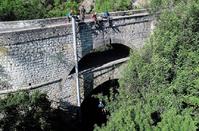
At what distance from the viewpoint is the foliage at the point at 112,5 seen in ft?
114

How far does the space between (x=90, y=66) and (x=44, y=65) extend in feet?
11.6

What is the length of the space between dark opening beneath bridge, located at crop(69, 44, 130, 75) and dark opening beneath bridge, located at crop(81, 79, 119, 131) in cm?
132

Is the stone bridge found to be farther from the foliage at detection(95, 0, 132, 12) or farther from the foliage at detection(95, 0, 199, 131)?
the foliage at detection(95, 0, 132, 12)

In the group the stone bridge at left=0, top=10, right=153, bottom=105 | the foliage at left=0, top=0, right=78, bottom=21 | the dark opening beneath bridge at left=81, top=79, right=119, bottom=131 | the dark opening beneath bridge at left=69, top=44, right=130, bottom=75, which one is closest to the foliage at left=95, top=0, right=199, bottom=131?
the stone bridge at left=0, top=10, right=153, bottom=105

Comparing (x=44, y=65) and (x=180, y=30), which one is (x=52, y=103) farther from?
(x=180, y=30)

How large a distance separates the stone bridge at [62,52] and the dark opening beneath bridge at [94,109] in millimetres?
699

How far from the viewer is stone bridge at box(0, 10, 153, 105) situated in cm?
1858

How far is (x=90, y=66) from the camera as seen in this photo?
73.8 ft

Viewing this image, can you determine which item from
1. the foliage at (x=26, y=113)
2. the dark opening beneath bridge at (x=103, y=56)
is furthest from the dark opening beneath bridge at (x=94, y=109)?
the foliage at (x=26, y=113)

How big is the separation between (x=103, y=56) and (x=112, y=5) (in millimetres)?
12530

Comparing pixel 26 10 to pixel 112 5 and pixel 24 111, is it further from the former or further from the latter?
pixel 24 111

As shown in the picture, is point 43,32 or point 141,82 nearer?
point 141,82

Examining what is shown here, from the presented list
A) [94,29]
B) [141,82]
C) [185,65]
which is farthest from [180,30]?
[94,29]

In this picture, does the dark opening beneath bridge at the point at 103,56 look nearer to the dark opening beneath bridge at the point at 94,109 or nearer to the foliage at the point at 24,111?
the dark opening beneath bridge at the point at 94,109
